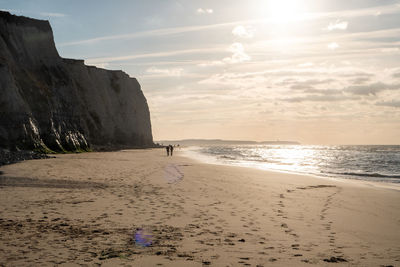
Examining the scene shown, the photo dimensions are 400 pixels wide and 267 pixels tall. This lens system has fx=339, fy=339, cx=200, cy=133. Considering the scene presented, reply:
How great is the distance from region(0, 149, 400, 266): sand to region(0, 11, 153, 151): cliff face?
27912mm

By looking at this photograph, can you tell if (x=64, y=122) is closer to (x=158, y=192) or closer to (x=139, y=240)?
(x=158, y=192)

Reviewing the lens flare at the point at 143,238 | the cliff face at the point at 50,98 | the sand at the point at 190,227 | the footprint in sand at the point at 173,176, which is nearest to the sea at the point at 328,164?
the footprint in sand at the point at 173,176

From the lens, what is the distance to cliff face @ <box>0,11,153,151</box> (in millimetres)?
38375

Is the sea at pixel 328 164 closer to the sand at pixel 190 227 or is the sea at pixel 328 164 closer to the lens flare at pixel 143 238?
the sand at pixel 190 227

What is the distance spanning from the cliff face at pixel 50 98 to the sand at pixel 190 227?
2791 cm

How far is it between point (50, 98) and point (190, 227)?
48.1 meters

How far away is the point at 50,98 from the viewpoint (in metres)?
50.2

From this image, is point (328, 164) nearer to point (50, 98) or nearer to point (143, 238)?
point (143, 238)

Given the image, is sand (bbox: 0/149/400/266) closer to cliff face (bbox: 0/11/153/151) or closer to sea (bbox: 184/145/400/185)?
sea (bbox: 184/145/400/185)

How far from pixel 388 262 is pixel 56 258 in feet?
18.5

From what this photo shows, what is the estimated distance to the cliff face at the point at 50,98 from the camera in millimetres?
38375

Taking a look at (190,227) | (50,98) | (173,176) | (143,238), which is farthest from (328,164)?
(50,98)

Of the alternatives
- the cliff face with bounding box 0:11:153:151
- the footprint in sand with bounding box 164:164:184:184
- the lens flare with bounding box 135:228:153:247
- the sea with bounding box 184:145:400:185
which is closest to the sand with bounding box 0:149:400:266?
the lens flare with bounding box 135:228:153:247

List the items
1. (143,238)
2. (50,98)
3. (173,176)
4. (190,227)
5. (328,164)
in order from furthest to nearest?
(50,98) < (328,164) < (173,176) < (190,227) < (143,238)
